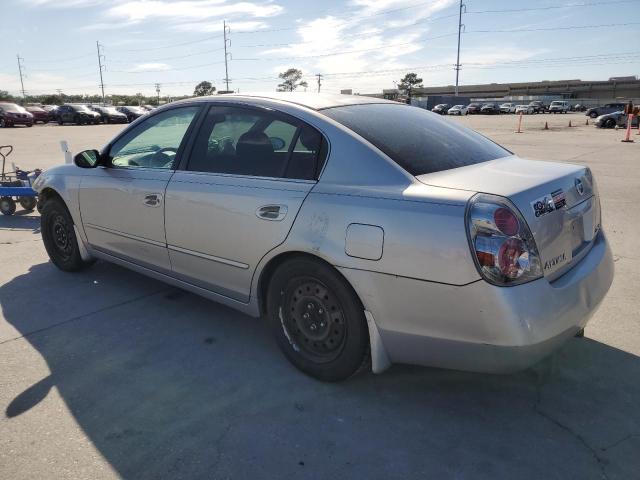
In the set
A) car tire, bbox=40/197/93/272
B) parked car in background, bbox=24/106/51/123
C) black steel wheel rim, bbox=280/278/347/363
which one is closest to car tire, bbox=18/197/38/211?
car tire, bbox=40/197/93/272

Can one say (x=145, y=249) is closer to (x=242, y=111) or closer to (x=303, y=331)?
(x=242, y=111)

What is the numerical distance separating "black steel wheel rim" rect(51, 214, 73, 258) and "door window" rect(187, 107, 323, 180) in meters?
1.95

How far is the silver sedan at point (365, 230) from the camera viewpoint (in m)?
2.25

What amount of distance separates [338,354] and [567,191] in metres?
1.49

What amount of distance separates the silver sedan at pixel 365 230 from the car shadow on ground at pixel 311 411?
0.30m

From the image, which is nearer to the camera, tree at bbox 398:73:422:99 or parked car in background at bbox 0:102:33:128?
parked car in background at bbox 0:102:33:128

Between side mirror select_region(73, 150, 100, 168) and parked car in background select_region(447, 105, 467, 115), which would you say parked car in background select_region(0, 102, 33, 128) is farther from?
parked car in background select_region(447, 105, 467, 115)

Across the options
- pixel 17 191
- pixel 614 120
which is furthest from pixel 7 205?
pixel 614 120

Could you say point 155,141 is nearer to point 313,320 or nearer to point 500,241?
point 313,320

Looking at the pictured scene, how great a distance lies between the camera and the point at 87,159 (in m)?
4.23

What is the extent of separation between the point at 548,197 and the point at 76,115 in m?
39.1

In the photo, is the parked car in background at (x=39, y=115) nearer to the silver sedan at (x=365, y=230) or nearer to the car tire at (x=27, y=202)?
the car tire at (x=27, y=202)

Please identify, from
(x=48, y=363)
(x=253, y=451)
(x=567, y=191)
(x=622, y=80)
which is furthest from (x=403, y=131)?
(x=622, y=80)

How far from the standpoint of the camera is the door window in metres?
2.91
